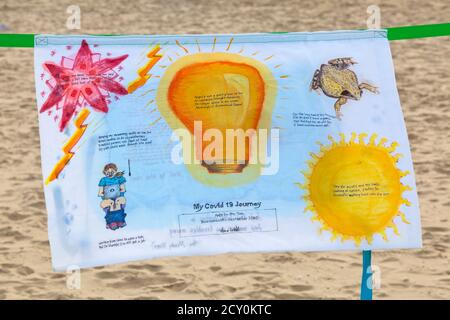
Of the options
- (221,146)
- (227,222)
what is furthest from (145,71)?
(227,222)

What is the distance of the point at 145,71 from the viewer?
9.35 feet

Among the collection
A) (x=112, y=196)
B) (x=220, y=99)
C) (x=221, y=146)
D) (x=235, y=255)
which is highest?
(x=220, y=99)

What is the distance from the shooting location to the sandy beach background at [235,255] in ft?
13.5

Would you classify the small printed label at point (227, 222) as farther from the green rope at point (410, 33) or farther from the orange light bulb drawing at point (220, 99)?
the green rope at point (410, 33)

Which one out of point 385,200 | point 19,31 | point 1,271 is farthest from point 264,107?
point 19,31

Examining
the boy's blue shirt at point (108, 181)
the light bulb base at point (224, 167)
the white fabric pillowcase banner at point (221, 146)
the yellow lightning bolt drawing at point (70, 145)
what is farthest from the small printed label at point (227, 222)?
the yellow lightning bolt drawing at point (70, 145)

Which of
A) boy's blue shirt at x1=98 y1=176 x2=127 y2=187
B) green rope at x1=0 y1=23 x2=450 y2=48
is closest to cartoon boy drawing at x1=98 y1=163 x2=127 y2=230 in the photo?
boy's blue shirt at x1=98 y1=176 x2=127 y2=187

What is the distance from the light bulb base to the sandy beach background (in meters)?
1.43

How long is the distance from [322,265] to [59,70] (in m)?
2.20

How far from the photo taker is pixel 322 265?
4387 mm

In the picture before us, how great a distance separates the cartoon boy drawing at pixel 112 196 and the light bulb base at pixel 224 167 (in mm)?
326

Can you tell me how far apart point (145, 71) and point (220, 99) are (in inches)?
12.2

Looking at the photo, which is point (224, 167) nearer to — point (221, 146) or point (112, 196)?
point (221, 146)
